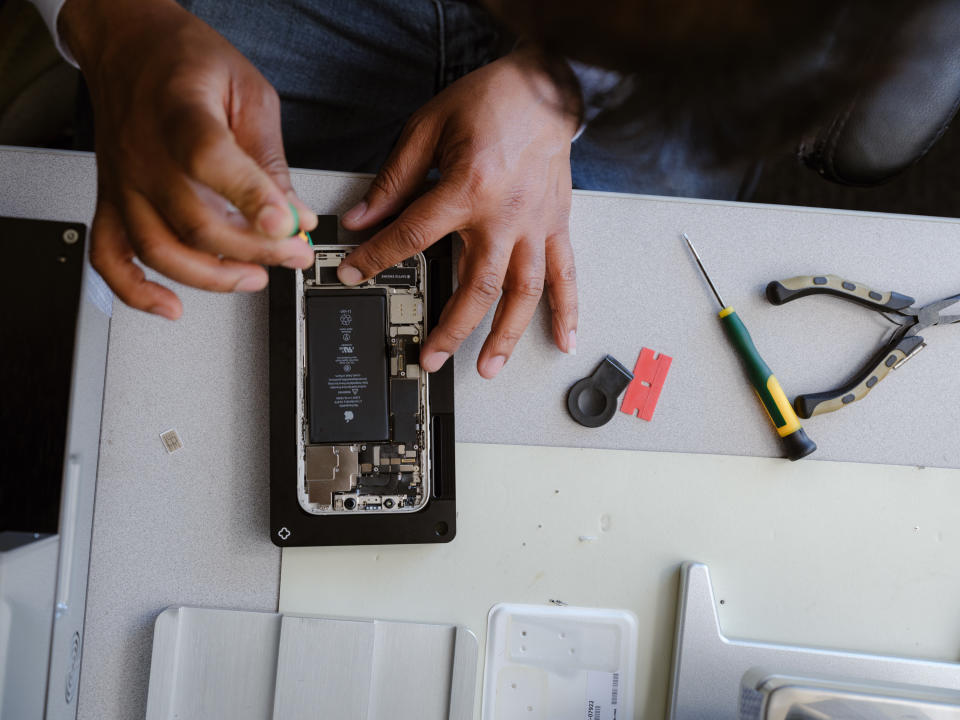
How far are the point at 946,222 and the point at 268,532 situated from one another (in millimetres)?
997

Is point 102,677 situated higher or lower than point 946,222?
lower

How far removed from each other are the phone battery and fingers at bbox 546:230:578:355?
0.22m

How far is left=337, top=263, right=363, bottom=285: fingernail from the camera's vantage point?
85cm

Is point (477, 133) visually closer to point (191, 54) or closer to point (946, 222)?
point (191, 54)

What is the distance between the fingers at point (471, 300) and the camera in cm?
85

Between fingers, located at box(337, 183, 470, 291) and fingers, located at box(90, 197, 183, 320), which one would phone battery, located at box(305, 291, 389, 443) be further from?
fingers, located at box(90, 197, 183, 320)

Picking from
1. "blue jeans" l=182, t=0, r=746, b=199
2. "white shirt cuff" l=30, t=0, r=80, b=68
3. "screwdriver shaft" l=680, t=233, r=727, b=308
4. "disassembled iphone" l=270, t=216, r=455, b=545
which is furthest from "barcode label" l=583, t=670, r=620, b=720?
"white shirt cuff" l=30, t=0, r=80, b=68

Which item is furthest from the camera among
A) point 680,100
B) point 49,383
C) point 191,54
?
point 49,383

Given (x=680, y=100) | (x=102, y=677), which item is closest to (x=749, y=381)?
(x=680, y=100)

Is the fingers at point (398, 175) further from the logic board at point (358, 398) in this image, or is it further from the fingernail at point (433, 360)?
the fingernail at point (433, 360)

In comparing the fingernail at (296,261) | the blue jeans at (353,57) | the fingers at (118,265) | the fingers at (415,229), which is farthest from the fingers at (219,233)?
the blue jeans at (353,57)

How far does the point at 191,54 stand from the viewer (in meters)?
0.59

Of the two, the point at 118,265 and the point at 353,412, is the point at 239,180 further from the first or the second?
the point at 353,412

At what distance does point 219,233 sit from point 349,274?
15.5 inches
